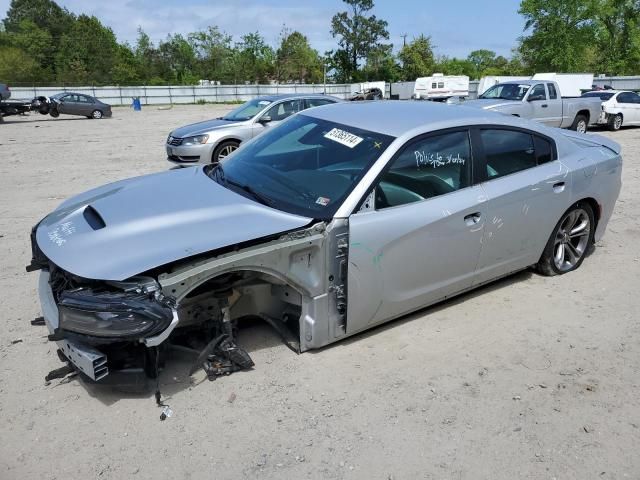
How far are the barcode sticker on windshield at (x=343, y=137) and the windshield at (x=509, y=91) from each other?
40.1 feet

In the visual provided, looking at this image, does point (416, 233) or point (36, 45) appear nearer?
point (416, 233)

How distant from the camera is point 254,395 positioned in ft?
10.3

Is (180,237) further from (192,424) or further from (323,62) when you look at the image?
(323,62)

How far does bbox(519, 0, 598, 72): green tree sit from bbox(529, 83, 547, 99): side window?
51.6m

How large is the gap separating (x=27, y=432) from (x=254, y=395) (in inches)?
48.8

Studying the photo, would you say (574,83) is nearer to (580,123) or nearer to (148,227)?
(580,123)

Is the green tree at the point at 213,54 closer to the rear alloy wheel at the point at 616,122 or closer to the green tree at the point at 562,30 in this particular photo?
the green tree at the point at 562,30

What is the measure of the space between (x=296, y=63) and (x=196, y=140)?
7718cm

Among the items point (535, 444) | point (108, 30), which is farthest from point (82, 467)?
point (108, 30)

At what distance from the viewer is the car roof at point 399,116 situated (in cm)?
379

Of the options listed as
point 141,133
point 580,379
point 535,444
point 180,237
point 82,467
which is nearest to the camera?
point 82,467

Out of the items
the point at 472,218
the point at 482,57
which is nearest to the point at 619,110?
the point at 472,218

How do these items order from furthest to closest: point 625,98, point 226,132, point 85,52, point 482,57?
1. point 482,57
2. point 85,52
3. point 625,98
4. point 226,132

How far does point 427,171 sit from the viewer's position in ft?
12.3
